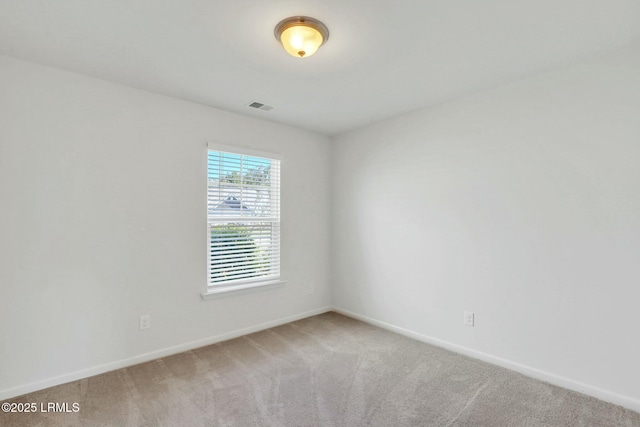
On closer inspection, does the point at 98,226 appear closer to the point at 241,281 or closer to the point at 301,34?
the point at 241,281

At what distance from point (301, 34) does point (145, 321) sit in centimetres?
265

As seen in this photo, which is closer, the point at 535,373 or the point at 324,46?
the point at 324,46

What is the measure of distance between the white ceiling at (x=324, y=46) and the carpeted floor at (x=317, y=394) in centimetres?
241

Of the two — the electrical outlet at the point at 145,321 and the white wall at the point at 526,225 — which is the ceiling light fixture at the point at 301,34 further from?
the electrical outlet at the point at 145,321

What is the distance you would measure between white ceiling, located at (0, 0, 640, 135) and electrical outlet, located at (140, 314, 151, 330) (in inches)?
79.6

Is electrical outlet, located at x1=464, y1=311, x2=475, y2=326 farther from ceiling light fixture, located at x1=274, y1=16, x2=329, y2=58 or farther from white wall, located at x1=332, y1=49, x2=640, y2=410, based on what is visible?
ceiling light fixture, located at x1=274, y1=16, x2=329, y2=58

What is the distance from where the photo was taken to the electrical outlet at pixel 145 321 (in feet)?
9.03

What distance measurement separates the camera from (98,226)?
8.40 ft

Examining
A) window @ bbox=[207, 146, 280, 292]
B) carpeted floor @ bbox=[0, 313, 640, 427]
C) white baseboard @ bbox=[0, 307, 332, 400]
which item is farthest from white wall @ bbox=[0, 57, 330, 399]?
carpeted floor @ bbox=[0, 313, 640, 427]

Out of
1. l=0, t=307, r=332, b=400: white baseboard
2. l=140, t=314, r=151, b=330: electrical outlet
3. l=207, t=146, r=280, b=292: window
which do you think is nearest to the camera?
l=0, t=307, r=332, b=400: white baseboard

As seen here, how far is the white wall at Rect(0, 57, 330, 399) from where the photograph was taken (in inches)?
88.4

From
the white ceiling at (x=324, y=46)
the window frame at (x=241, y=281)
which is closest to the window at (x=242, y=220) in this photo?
the window frame at (x=241, y=281)

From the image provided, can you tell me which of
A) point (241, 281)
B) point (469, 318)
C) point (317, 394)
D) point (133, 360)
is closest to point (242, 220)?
point (241, 281)

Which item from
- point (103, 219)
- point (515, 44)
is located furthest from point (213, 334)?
point (515, 44)
